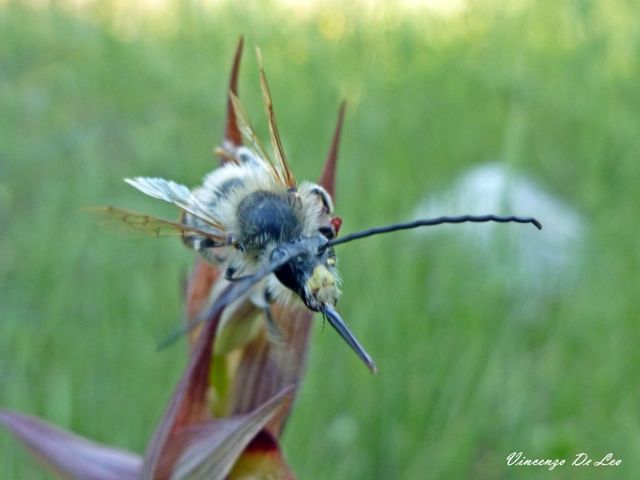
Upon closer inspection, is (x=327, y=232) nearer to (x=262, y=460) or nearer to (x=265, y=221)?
(x=265, y=221)

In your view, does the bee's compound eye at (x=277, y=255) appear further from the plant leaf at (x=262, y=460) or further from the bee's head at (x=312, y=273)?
the plant leaf at (x=262, y=460)

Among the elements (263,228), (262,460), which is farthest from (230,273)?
(262,460)

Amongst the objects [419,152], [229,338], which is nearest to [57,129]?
[419,152]

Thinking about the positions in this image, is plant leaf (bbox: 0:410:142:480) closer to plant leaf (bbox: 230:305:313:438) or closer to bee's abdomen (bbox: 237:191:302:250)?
plant leaf (bbox: 230:305:313:438)

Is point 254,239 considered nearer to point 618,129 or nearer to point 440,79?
point 618,129
